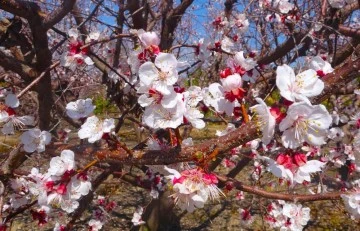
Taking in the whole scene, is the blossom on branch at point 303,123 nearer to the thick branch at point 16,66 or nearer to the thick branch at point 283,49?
the thick branch at point 16,66

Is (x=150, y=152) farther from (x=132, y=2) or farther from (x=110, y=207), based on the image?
(x=110, y=207)

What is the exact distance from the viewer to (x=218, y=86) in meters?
1.36

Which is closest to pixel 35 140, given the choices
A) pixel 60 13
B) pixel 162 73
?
pixel 60 13

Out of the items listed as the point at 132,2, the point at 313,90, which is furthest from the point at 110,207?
the point at 313,90

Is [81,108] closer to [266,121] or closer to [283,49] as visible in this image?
[266,121]

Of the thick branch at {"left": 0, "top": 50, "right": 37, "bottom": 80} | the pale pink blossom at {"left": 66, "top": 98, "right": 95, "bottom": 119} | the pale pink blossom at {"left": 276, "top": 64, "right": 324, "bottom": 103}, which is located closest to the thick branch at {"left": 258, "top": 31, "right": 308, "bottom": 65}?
the pale pink blossom at {"left": 66, "top": 98, "right": 95, "bottom": 119}

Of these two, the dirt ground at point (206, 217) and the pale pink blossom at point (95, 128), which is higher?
the pale pink blossom at point (95, 128)

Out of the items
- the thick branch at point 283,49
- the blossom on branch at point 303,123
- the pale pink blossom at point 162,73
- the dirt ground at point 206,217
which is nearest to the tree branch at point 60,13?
the pale pink blossom at point 162,73

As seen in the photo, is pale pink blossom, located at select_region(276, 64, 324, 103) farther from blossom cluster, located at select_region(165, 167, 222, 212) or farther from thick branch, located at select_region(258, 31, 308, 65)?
thick branch, located at select_region(258, 31, 308, 65)

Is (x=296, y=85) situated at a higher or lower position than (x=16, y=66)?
lower

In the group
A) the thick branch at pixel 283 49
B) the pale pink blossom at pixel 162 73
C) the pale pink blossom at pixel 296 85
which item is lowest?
the thick branch at pixel 283 49

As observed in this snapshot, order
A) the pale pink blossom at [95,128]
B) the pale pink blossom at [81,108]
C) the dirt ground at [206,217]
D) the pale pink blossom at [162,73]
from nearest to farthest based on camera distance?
the pale pink blossom at [162,73], the pale pink blossom at [95,128], the pale pink blossom at [81,108], the dirt ground at [206,217]

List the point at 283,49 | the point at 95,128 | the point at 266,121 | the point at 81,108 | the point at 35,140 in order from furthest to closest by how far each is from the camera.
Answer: the point at 283,49 < the point at 81,108 < the point at 35,140 < the point at 95,128 < the point at 266,121

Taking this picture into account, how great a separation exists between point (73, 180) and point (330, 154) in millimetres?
3779
